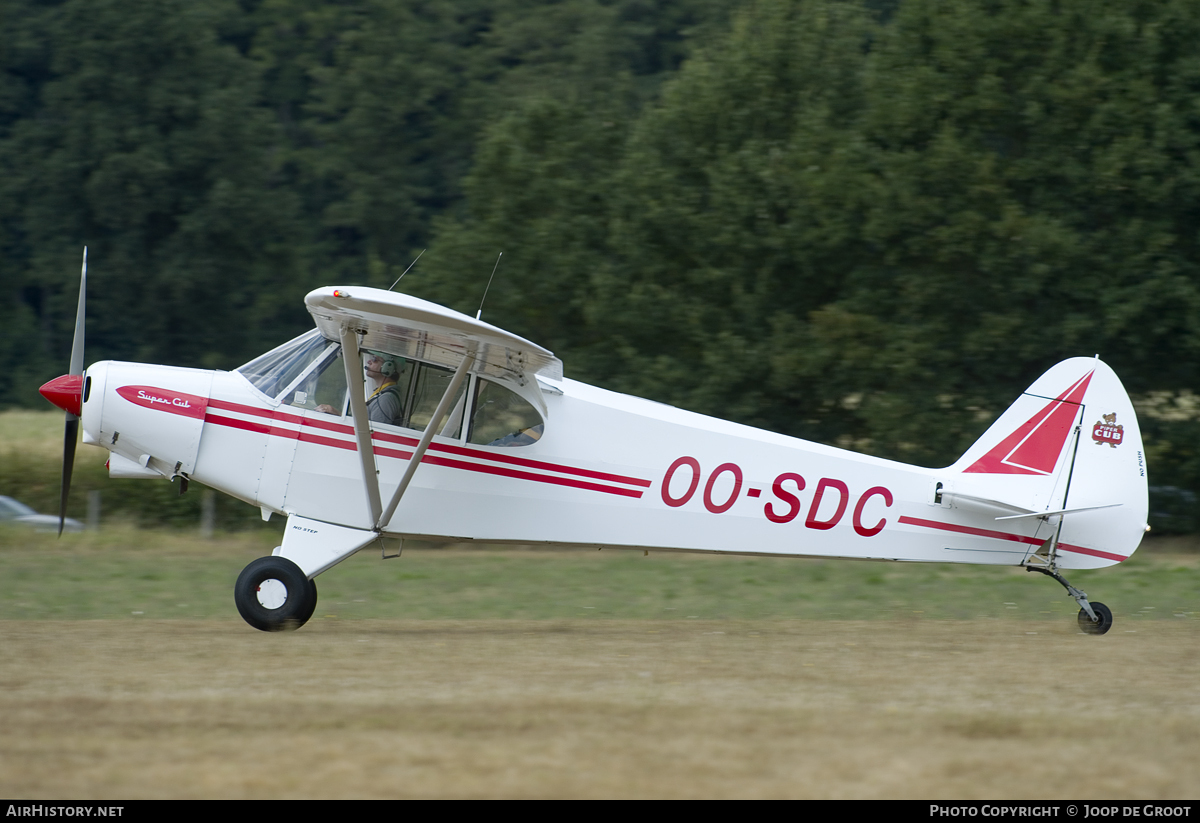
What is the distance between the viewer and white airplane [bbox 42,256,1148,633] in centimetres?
955

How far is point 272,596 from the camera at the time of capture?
9.24 meters

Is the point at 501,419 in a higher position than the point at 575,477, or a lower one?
higher

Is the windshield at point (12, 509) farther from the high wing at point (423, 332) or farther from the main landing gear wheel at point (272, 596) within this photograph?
the high wing at point (423, 332)

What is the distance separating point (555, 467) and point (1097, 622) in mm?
4453

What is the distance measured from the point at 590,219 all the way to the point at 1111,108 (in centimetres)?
960

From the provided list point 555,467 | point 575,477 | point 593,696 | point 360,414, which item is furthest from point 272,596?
point 593,696

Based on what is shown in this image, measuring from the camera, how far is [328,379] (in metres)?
9.62

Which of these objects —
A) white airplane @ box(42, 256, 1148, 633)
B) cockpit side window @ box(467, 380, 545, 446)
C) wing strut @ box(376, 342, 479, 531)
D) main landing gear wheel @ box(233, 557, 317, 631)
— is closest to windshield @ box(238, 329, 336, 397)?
white airplane @ box(42, 256, 1148, 633)

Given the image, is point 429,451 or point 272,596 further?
point 429,451

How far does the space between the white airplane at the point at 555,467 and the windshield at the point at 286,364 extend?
0.01m

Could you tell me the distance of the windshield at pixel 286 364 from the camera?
964 centimetres

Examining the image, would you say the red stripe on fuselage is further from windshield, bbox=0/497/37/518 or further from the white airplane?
windshield, bbox=0/497/37/518

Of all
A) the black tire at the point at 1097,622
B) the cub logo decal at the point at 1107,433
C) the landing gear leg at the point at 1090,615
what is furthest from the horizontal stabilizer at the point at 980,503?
the black tire at the point at 1097,622

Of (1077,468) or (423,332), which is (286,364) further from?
(1077,468)
